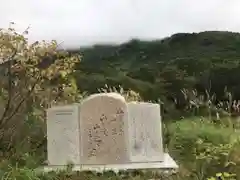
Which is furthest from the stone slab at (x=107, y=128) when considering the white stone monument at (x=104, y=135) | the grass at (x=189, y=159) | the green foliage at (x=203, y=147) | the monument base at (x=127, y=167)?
the green foliage at (x=203, y=147)

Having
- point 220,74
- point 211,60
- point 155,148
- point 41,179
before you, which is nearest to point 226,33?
point 211,60

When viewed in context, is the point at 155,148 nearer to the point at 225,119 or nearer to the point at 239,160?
the point at 239,160

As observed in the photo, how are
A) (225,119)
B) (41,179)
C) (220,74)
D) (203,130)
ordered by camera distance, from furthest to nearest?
(220,74), (225,119), (203,130), (41,179)

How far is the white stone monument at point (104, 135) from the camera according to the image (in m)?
5.60

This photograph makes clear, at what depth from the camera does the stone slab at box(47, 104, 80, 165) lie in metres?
5.65

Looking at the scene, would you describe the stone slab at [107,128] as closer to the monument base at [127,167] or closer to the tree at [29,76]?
the monument base at [127,167]

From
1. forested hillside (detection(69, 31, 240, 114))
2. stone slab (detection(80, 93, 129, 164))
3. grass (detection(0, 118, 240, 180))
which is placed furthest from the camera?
forested hillside (detection(69, 31, 240, 114))

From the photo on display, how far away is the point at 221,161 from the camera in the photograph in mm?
5473

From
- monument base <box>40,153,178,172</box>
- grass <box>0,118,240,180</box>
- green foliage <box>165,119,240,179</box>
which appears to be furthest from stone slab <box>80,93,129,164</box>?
green foliage <box>165,119,240,179</box>

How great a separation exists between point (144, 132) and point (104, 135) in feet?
1.43

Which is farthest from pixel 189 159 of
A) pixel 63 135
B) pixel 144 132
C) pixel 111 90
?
pixel 111 90

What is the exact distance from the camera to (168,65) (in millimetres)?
12547

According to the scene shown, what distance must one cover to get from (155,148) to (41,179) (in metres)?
1.42

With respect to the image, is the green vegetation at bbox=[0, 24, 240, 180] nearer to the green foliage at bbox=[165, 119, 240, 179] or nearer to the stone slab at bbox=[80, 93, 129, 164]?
the green foliage at bbox=[165, 119, 240, 179]
